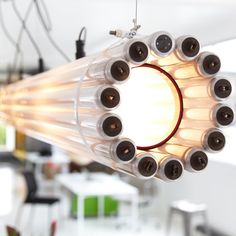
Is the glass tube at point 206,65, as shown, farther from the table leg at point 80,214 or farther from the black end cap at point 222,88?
the table leg at point 80,214

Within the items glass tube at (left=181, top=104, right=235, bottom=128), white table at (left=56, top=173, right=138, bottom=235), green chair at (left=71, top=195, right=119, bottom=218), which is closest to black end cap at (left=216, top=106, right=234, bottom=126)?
glass tube at (left=181, top=104, right=235, bottom=128)

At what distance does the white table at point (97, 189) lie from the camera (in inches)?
229

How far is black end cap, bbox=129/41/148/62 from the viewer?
29.2 inches

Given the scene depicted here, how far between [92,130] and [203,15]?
2.61 metres

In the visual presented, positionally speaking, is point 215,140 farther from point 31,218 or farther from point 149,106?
point 31,218

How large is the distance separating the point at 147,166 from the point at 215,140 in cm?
16

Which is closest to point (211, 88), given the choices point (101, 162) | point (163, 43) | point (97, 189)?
point (163, 43)

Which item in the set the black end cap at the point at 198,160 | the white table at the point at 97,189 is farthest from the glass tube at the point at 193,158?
the white table at the point at 97,189

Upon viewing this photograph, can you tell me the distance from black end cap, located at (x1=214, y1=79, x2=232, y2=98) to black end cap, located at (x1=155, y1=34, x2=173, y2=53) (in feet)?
0.42

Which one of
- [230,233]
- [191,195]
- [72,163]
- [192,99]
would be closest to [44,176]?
[72,163]

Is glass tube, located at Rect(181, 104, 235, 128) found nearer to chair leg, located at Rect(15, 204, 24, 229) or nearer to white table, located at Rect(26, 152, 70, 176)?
chair leg, located at Rect(15, 204, 24, 229)

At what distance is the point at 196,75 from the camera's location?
84 cm

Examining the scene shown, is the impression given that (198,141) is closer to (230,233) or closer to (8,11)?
(8,11)

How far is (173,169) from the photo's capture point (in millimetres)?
809
